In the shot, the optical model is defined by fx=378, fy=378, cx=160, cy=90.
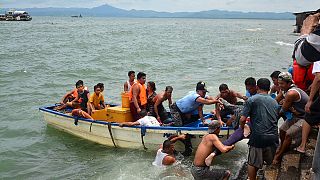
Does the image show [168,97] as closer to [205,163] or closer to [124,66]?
[205,163]

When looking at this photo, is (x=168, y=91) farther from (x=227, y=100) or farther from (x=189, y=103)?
(x=227, y=100)

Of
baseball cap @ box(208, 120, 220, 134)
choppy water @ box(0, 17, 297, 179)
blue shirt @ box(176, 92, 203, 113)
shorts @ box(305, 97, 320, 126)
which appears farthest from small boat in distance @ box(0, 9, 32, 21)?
shorts @ box(305, 97, 320, 126)

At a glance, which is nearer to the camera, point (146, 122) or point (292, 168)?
point (292, 168)

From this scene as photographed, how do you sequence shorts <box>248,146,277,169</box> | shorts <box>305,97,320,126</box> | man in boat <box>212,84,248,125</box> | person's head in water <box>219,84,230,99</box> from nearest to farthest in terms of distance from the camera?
shorts <box>305,97,320,126</box>, shorts <box>248,146,277,169</box>, person's head in water <box>219,84,230,99</box>, man in boat <box>212,84,248,125</box>

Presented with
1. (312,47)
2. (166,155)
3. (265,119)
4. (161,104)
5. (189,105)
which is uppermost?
(312,47)

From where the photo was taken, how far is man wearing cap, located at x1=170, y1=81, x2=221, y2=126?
919 centimetres

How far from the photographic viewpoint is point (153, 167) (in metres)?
9.12

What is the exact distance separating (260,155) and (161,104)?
4.35 m

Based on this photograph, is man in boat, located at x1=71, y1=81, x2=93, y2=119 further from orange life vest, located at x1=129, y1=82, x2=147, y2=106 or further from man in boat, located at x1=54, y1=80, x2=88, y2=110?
orange life vest, located at x1=129, y1=82, x2=147, y2=106

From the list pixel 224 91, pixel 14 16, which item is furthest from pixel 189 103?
pixel 14 16

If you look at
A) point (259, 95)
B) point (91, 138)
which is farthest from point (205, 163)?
point (91, 138)

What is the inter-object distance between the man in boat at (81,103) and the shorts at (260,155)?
18.9 ft

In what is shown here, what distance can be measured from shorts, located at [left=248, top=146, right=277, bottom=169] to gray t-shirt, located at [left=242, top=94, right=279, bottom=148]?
78 millimetres

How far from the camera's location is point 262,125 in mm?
6172
